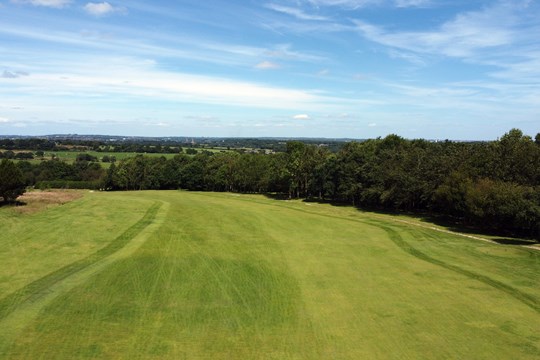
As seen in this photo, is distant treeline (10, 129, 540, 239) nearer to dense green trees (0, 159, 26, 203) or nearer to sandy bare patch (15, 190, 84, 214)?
sandy bare patch (15, 190, 84, 214)

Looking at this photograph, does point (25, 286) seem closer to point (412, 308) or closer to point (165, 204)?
point (412, 308)

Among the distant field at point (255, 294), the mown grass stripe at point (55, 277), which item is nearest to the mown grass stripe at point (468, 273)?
the distant field at point (255, 294)

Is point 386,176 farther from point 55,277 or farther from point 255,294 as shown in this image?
point 55,277

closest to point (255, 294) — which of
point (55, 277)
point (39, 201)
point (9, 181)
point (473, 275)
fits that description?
point (55, 277)

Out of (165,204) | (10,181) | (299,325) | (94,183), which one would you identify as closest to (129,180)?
(94,183)

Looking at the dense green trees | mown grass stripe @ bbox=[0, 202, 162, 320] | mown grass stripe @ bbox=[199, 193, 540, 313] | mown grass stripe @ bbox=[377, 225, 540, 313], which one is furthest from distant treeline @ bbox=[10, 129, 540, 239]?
the dense green trees

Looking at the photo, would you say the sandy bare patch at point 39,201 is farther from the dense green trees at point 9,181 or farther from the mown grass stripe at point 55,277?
the mown grass stripe at point 55,277
